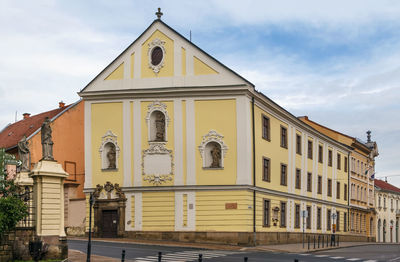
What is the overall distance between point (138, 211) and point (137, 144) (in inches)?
172

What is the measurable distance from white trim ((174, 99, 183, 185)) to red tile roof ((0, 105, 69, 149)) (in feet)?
58.6

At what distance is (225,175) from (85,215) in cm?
1091

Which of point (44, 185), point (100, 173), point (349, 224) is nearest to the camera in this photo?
point (44, 185)

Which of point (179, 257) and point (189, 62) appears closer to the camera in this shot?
point (179, 257)

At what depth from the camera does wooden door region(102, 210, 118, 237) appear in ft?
128

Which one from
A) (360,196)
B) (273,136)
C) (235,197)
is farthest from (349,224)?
(235,197)

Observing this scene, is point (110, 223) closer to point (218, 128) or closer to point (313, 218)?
point (218, 128)

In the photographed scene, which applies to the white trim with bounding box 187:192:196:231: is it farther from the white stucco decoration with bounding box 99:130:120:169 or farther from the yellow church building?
the white stucco decoration with bounding box 99:130:120:169

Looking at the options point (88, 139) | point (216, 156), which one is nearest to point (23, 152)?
point (88, 139)

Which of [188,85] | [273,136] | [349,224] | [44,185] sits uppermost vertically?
[188,85]

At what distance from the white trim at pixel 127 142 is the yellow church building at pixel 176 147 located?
7cm

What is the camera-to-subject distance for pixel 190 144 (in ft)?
126

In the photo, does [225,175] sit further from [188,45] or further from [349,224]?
[349,224]

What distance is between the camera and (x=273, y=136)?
4300 centimetres
